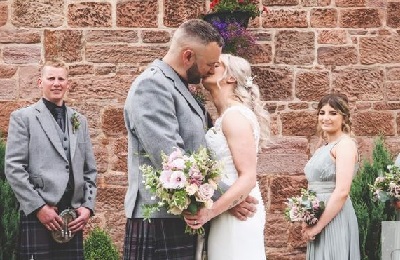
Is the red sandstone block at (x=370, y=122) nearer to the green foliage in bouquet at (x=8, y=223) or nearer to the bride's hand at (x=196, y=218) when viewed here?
the green foliage in bouquet at (x=8, y=223)

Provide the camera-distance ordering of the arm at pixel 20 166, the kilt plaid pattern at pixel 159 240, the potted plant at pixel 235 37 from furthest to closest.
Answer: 1. the potted plant at pixel 235 37
2. the arm at pixel 20 166
3. the kilt plaid pattern at pixel 159 240

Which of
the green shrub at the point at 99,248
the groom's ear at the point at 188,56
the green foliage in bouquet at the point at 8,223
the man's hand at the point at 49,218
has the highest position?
the groom's ear at the point at 188,56

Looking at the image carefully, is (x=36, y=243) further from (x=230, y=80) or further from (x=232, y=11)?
(x=232, y=11)

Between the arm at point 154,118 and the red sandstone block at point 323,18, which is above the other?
the red sandstone block at point 323,18

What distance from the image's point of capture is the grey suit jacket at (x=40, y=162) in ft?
16.3

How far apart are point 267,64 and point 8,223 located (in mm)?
2801

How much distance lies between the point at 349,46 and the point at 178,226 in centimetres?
384

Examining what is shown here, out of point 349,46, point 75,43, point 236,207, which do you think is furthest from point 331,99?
point 75,43

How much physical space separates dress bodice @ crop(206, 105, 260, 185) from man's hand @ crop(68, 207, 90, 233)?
158 centimetres

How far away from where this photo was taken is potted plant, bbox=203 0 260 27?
6.51 meters

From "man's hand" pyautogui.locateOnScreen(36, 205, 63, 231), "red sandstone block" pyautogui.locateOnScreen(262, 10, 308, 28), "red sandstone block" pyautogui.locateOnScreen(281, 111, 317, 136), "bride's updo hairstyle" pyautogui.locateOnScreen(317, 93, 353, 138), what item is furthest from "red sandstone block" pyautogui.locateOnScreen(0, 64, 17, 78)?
"bride's updo hairstyle" pyautogui.locateOnScreen(317, 93, 353, 138)

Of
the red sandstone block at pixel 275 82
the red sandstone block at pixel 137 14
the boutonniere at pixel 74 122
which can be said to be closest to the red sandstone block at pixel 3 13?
the red sandstone block at pixel 137 14

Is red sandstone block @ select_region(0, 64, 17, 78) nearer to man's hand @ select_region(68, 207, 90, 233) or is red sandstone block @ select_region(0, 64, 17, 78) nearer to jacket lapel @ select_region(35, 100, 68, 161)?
jacket lapel @ select_region(35, 100, 68, 161)

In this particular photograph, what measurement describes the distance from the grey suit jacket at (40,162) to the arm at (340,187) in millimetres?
1638
